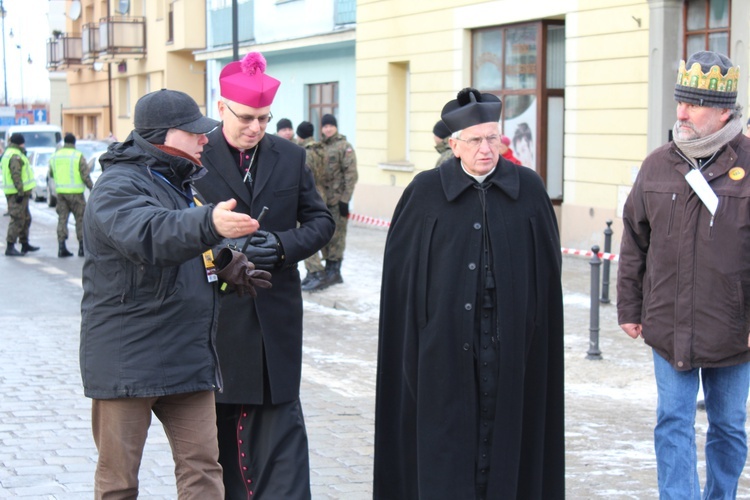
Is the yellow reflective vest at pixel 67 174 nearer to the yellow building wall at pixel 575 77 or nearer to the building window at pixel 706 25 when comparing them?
the yellow building wall at pixel 575 77

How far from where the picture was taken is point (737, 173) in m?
4.82

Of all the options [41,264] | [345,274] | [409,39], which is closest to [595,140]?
[345,274]

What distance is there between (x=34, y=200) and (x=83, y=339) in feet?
95.9

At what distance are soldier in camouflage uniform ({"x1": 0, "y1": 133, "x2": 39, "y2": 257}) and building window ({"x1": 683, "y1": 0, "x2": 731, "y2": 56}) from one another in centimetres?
1015

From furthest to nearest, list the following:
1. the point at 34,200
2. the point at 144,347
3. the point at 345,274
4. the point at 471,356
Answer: the point at 34,200 < the point at 345,274 < the point at 471,356 < the point at 144,347

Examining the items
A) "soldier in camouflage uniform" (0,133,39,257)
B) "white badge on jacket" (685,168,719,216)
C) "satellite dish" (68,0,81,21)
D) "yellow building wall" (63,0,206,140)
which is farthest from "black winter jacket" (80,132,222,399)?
Answer: "satellite dish" (68,0,81,21)

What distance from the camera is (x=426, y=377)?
461 cm

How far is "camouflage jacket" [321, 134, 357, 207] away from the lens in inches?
533

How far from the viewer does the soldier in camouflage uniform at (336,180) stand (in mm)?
13539

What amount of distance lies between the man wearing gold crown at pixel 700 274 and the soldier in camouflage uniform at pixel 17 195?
47.6 ft

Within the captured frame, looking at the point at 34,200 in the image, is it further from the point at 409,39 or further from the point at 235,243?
the point at 235,243

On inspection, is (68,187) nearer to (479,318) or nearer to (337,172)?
(337,172)

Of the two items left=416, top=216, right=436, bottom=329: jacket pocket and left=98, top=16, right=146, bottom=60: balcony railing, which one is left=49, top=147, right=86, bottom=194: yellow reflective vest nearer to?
left=416, top=216, right=436, bottom=329: jacket pocket

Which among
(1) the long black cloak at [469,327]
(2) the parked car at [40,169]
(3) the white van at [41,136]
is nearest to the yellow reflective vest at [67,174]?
(2) the parked car at [40,169]
